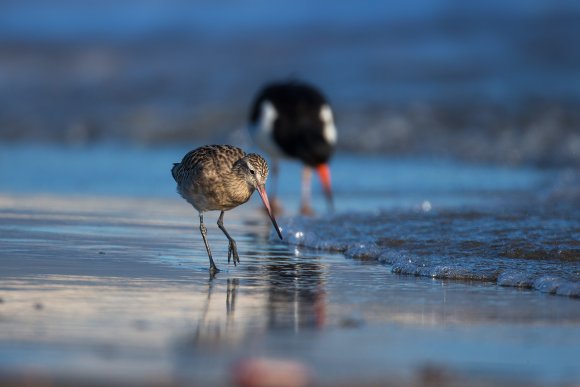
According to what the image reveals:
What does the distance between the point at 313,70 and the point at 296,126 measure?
1016cm

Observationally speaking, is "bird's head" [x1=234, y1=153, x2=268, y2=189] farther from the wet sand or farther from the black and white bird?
the black and white bird

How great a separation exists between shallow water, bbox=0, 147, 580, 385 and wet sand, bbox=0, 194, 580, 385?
0.01 meters

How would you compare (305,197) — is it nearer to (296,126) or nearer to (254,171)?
(296,126)

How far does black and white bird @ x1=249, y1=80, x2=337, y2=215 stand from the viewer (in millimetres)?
9984

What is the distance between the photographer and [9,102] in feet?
62.8

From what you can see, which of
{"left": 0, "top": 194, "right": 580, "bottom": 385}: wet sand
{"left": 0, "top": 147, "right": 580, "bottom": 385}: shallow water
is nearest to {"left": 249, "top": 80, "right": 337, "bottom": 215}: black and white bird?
{"left": 0, "top": 147, "right": 580, "bottom": 385}: shallow water

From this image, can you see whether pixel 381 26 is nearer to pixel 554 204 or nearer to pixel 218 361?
pixel 554 204

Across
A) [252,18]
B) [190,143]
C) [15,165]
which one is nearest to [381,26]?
[252,18]

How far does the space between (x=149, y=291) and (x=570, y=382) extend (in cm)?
201

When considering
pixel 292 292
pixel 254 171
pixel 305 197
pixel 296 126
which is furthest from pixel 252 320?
pixel 296 126

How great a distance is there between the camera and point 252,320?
4266 millimetres

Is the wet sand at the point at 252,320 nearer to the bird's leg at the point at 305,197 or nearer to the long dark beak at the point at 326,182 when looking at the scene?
the bird's leg at the point at 305,197

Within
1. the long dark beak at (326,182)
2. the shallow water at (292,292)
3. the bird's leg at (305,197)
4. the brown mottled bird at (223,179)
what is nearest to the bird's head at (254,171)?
the brown mottled bird at (223,179)

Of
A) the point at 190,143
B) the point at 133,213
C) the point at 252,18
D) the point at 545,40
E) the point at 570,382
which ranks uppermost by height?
the point at 252,18
